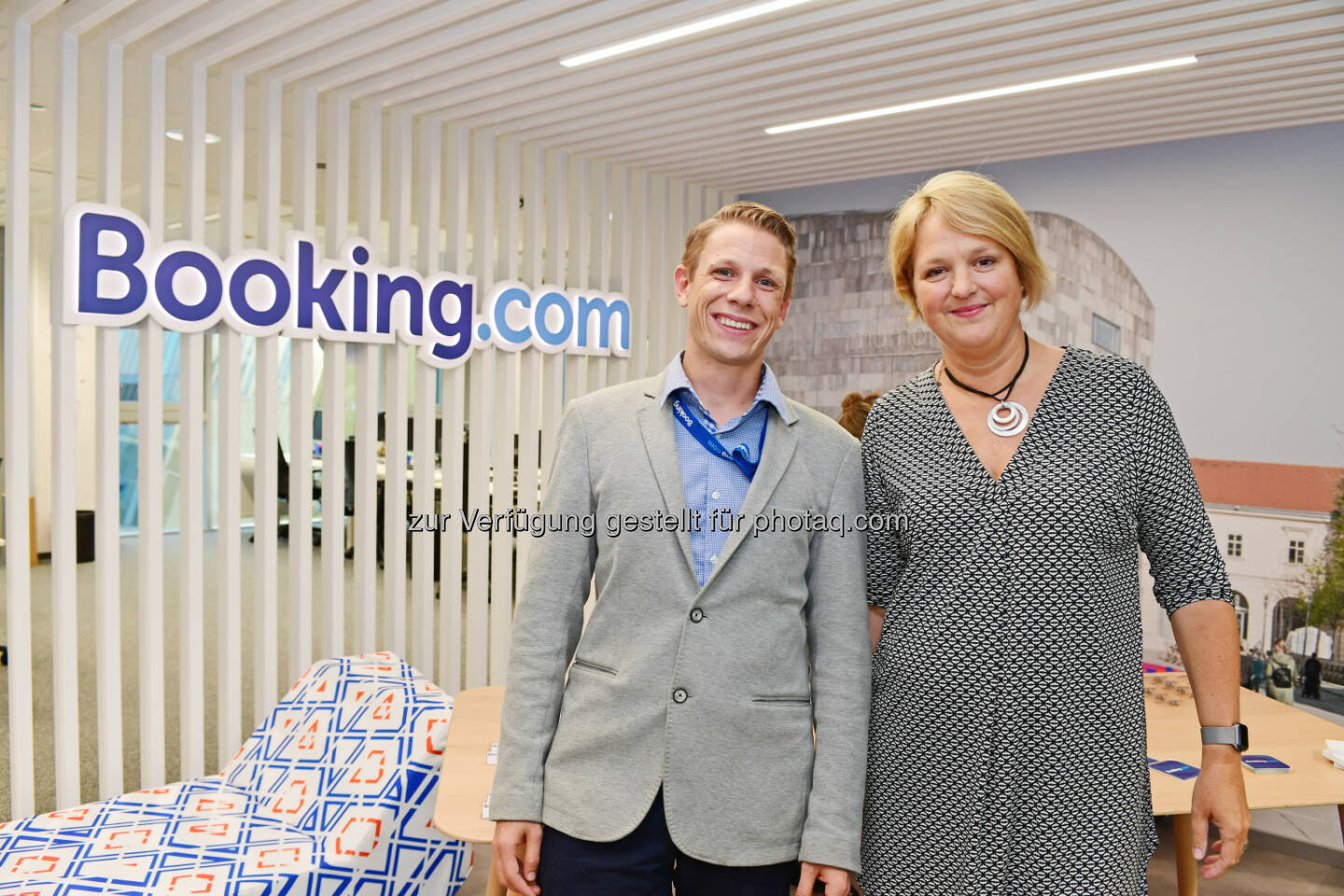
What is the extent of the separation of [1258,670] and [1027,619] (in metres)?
4.45

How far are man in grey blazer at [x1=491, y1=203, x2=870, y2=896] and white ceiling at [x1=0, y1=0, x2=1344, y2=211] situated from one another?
7.34 ft

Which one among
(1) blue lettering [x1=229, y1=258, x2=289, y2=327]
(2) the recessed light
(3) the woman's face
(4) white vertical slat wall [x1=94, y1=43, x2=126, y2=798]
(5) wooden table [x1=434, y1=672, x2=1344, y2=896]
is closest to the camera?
(3) the woman's face

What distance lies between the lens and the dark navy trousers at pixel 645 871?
1.67 m

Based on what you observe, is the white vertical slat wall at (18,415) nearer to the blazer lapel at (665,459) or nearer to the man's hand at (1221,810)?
the blazer lapel at (665,459)

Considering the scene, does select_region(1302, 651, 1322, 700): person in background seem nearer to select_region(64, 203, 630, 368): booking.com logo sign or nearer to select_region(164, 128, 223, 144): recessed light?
select_region(64, 203, 630, 368): booking.com logo sign

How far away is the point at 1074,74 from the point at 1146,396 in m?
3.05

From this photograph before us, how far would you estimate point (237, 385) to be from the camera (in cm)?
438

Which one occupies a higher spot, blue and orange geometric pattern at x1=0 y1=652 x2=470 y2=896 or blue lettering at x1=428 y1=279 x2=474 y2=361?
blue lettering at x1=428 y1=279 x2=474 y2=361

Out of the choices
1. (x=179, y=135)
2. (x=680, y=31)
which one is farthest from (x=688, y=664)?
(x=179, y=135)

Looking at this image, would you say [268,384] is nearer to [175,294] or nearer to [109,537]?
[175,294]

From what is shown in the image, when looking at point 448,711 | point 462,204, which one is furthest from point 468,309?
point 448,711

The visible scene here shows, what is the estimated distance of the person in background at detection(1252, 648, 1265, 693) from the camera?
5176 mm

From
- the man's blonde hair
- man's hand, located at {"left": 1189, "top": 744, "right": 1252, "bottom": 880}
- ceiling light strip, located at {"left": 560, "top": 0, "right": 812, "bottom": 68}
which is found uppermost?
ceiling light strip, located at {"left": 560, "top": 0, "right": 812, "bottom": 68}

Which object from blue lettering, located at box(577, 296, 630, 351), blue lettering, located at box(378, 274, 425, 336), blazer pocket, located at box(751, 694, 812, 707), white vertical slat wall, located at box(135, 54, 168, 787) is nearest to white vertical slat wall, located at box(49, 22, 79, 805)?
white vertical slat wall, located at box(135, 54, 168, 787)
